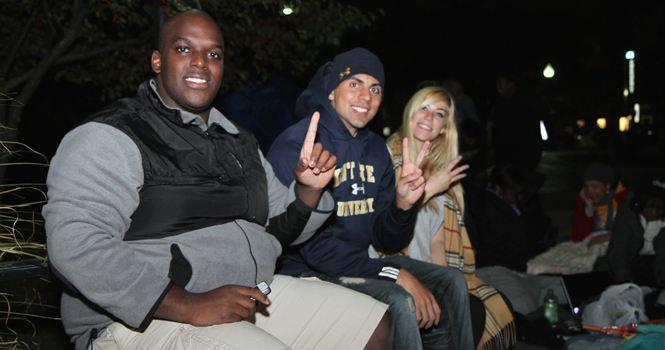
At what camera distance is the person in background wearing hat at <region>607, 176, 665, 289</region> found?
508 centimetres

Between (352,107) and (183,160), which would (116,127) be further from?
(352,107)

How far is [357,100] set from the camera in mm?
3270

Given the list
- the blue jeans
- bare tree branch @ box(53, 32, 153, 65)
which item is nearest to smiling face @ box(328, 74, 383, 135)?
the blue jeans

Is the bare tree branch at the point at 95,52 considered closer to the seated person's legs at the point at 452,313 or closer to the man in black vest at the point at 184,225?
the man in black vest at the point at 184,225

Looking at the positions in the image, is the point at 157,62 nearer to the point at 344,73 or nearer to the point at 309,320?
the point at 344,73

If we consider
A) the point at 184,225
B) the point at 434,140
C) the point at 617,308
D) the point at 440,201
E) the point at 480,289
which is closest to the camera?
the point at 184,225

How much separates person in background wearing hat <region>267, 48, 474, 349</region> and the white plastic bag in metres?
1.99

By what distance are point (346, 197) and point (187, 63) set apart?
1167 millimetres

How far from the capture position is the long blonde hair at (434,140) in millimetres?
3928

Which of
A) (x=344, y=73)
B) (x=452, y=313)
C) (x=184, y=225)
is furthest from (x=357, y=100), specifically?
(x=184, y=225)

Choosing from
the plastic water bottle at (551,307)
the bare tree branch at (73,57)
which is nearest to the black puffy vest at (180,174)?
the bare tree branch at (73,57)

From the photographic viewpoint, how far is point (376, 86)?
3375mm

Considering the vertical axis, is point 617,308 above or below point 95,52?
below

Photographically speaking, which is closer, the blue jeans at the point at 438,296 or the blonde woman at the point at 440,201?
the blue jeans at the point at 438,296
